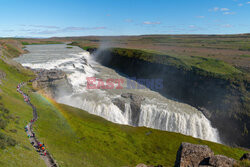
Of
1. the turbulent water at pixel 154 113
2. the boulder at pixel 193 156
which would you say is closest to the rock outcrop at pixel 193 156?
the boulder at pixel 193 156

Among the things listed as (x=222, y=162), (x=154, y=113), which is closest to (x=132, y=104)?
(x=154, y=113)

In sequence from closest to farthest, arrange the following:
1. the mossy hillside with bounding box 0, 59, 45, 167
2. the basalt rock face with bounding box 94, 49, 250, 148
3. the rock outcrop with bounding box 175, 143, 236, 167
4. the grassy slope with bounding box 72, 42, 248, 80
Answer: the rock outcrop with bounding box 175, 143, 236, 167 < the mossy hillside with bounding box 0, 59, 45, 167 < the basalt rock face with bounding box 94, 49, 250, 148 < the grassy slope with bounding box 72, 42, 248, 80

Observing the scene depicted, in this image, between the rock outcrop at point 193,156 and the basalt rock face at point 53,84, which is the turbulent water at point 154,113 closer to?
the basalt rock face at point 53,84

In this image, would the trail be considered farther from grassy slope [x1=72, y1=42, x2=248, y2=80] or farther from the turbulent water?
grassy slope [x1=72, y1=42, x2=248, y2=80]

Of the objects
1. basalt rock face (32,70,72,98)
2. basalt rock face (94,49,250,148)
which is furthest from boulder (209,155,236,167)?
basalt rock face (32,70,72,98)

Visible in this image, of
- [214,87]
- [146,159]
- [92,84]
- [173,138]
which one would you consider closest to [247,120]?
[214,87]

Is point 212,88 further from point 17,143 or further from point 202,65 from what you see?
point 17,143
